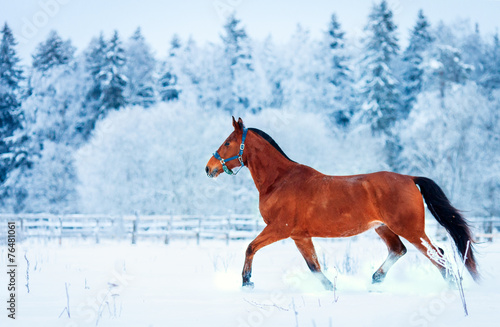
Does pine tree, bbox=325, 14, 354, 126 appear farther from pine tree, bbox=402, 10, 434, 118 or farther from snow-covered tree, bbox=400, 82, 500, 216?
snow-covered tree, bbox=400, 82, 500, 216

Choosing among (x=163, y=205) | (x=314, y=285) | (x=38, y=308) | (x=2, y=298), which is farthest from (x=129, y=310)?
(x=163, y=205)

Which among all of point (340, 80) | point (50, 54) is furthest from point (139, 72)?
point (340, 80)

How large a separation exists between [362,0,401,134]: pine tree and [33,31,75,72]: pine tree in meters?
22.0

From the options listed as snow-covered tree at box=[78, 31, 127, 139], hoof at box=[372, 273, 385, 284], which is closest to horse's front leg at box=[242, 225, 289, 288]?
hoof at box=[372, 273, 385, 284]

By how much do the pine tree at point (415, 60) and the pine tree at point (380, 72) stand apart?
1.82 m

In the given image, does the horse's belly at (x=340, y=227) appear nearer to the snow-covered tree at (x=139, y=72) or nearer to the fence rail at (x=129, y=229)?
the fence rail at (x=129, y=229)

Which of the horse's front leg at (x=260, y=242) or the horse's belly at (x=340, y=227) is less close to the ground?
the horse's belly at (x=340, y=227)

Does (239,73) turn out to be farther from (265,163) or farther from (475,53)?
(265,163)

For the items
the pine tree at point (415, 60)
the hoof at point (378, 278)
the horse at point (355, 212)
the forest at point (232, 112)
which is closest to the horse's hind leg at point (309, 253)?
the horse at point (355, 212)

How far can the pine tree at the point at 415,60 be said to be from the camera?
114ft

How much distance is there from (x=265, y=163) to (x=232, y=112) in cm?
2620

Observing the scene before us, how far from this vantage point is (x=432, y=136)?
25.8m

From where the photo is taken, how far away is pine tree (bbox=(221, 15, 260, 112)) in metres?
32.2

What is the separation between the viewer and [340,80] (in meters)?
34.4
